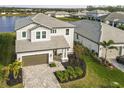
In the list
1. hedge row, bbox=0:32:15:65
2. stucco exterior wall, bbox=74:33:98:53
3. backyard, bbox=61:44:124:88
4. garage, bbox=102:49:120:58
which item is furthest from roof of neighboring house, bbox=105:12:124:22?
hedge row, bbox=0:32:15:65

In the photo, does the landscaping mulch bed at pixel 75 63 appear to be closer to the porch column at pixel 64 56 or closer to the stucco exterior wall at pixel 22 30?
the porch column at pixel 64 56

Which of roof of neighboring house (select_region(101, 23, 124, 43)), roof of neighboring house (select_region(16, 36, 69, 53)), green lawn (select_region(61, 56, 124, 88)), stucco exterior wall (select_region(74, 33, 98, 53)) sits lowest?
green lawn (select_region(61, 56, 124, 88))

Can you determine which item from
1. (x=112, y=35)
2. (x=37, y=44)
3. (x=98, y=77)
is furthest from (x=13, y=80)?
(x=112, y=35)

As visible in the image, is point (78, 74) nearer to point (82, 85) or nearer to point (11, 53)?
point (82, 85)

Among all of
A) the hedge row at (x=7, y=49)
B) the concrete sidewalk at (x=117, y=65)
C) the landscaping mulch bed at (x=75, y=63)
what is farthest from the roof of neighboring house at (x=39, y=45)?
the concrete sidewalk at (x=117, y=65)

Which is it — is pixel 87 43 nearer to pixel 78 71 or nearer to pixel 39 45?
pixel 39 45

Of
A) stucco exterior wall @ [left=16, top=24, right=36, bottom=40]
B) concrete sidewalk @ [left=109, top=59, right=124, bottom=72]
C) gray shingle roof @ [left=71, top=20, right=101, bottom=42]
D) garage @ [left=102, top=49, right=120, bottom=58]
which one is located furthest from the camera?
gray shingle roof @ [left=71, top=20, right=101, bottom=42]

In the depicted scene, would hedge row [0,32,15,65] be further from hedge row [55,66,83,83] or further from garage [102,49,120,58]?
garage [102,49,120,58]

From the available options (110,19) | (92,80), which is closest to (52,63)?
(92,80)
